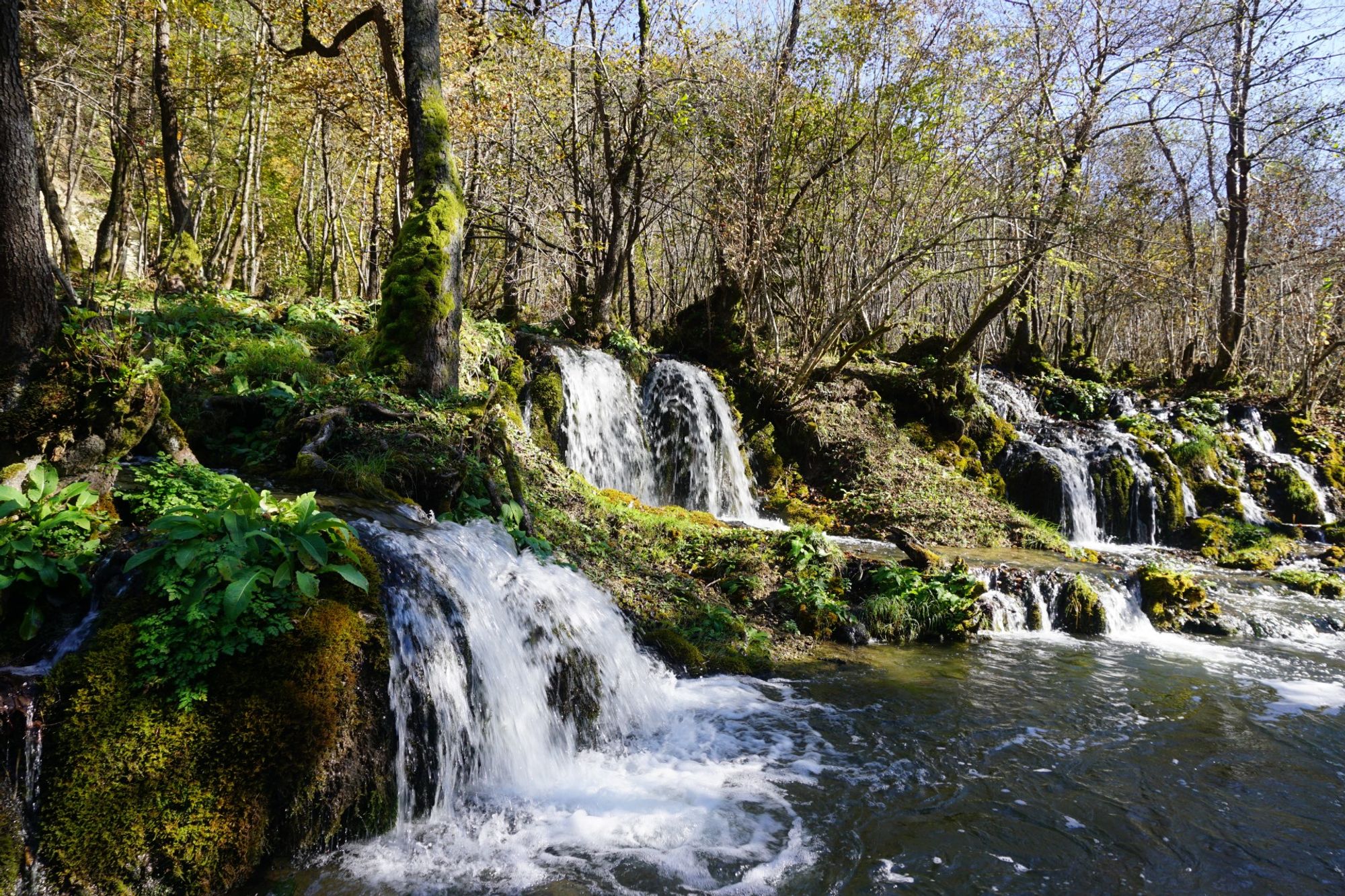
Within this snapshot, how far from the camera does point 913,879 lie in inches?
157

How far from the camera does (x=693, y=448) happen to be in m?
13.5

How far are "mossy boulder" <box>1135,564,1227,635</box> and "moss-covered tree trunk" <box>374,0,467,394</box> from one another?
32.7 feet

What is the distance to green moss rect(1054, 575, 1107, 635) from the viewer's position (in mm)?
9297

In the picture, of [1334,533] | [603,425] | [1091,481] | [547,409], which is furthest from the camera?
[1091,481]

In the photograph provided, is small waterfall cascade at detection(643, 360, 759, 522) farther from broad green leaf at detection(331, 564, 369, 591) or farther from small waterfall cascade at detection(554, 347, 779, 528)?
broad green leaf at detection(331, 564, 369, 591)

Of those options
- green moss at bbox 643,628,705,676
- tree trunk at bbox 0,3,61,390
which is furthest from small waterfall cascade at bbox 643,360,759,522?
tree trunk at bbox 0,3,61,390

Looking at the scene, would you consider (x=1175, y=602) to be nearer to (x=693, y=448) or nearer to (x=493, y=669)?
(x=693, y=448)

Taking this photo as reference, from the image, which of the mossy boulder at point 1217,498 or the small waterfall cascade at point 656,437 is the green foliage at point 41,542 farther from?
the mossy boulder at point 1217,498

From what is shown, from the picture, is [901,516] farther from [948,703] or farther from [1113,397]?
[1113,397]

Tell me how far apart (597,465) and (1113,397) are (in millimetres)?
15590

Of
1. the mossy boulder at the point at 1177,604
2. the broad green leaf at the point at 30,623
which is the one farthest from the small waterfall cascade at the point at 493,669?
the mossy boulder at the point at 1177,604

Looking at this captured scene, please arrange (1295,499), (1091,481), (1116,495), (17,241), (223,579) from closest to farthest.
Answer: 1. (223,579)
2. (17,241)
3. (1116,495)
4. (1091,481)
5. (1295,499)

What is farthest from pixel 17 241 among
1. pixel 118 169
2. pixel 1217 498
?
pixel 1217 498

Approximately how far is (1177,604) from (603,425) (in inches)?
359
